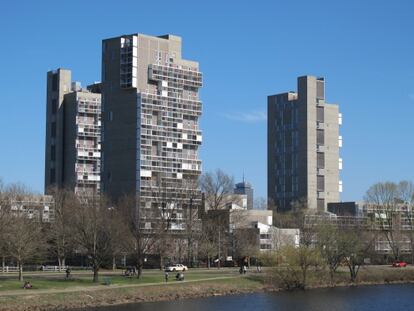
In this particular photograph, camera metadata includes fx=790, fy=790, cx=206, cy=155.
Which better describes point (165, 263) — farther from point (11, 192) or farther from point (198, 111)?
point (198, 111)

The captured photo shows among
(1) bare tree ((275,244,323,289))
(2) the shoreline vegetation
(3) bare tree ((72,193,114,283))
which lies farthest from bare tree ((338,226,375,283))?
(3) bare tree ((72,193,114,283))

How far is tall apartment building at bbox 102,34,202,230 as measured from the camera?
183375mm

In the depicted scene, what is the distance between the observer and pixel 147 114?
7249 inches

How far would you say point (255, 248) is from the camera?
15588 cm

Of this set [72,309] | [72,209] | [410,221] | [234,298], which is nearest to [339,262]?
[234,298]

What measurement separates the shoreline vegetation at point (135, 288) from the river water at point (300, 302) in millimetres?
2828

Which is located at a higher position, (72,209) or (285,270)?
(72,209)

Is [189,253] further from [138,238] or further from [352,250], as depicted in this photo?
[138,238]

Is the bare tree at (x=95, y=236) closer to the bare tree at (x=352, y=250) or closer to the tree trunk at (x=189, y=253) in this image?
the tree trunk at (x=189, y=253)

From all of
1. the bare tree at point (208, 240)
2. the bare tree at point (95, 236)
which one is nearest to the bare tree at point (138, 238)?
the bare tree at point (95, 236)

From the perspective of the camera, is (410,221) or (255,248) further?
(410,221)

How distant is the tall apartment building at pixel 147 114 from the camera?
18338cm

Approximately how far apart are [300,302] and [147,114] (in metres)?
102

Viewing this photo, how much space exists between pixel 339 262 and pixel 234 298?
32806 mm
